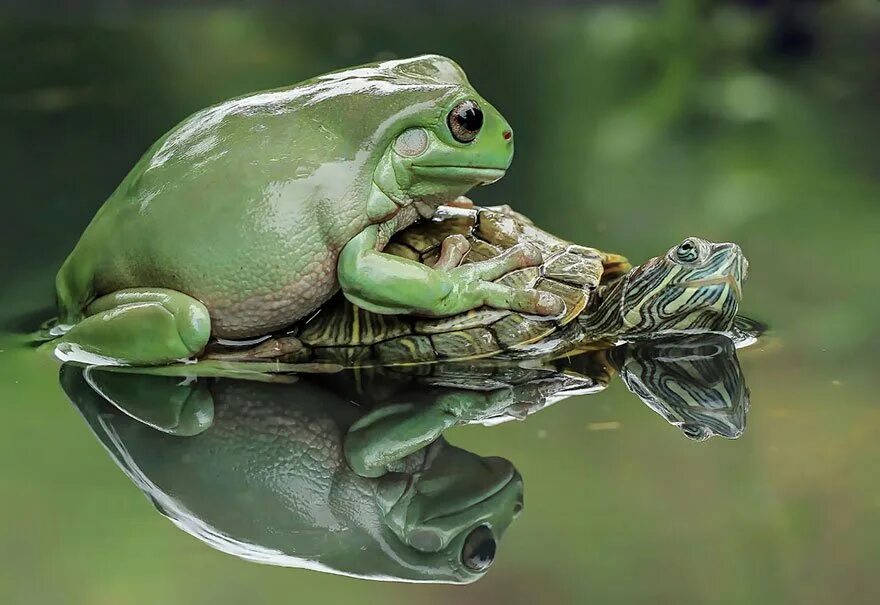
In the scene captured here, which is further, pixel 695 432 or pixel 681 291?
pixel 681 291

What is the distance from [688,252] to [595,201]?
1.14 meters

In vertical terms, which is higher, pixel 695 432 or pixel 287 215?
pixel 287 215

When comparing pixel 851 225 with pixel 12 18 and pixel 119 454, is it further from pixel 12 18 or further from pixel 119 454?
pixel 12 18

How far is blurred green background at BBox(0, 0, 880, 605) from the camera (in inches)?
57.3

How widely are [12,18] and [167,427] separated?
5.85 metres

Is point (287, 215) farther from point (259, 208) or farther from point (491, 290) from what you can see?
point (491, 290)

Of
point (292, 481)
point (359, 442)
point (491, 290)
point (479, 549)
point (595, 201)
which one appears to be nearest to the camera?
point (479, 549)

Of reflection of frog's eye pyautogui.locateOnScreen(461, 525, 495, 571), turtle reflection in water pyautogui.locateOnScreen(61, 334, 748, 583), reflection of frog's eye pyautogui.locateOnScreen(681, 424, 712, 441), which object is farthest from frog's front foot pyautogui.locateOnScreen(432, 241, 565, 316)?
reflection of frog's eye pyautogui.locateOnScreen(461, 525, 495, 571)

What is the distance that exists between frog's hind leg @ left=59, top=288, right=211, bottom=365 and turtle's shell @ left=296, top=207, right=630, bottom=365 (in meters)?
0.25

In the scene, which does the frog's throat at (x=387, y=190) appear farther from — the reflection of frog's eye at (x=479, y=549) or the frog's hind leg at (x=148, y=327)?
the reflection of frog's eye at (x=479, y=549)

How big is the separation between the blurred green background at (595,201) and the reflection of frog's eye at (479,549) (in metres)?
0.03

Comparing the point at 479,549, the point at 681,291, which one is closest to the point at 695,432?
the point at 681,291

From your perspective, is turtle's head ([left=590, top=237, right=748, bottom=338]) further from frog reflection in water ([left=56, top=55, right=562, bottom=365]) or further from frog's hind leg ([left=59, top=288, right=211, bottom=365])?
frog's hind leg ([left=59, top=288, right=211, bottom=365])

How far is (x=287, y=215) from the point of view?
6.44 feet
